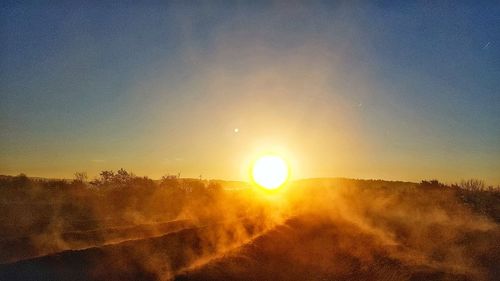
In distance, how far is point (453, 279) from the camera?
545 inches

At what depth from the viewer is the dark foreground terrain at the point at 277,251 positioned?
13930mm

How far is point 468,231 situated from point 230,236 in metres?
9.19

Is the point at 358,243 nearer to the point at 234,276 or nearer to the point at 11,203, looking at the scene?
the point at 234,276

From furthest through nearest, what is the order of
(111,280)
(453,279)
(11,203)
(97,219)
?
(11,203), (97,219), (453,279), (111,280)

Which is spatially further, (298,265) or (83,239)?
(83,239)

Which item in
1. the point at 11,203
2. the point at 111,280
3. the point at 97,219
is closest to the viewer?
the point at 111,280

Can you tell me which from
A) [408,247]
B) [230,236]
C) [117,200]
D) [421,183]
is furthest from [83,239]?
[421,183]

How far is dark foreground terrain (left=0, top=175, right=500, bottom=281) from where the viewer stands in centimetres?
1393

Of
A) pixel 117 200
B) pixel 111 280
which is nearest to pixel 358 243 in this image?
pixel 111 280

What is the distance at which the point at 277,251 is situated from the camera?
16.8 m

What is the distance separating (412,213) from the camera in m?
27.9

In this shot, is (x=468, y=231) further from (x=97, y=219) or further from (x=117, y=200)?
(x=117, y=200)

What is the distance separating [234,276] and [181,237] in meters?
4.63

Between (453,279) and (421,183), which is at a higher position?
(421,183)
